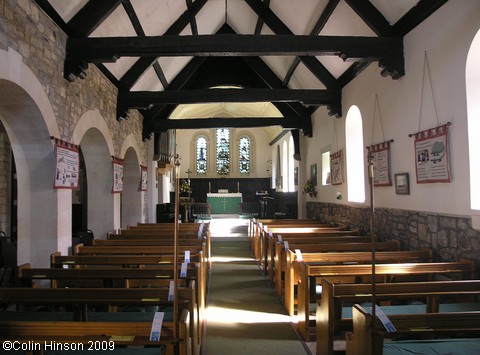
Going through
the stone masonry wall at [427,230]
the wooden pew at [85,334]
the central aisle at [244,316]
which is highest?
the stone masonry wall at [427,230]

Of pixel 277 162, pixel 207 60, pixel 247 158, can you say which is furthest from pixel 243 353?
pixel 247 158

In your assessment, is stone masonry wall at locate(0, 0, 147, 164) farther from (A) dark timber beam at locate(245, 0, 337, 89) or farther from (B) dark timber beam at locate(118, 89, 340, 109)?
(A) dark timber beam at locate(245, 0, 337, 89)

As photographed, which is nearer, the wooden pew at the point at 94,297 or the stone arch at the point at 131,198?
the wooden pew at the point at 94,297

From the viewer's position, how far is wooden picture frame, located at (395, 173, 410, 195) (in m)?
4.93

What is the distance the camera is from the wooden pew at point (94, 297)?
2479mm

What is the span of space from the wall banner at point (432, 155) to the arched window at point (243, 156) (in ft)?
49.8

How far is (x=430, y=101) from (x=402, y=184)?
3.97 feet

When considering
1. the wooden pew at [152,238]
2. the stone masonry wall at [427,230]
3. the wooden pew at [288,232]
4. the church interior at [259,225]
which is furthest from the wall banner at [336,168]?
the wooden pew at [152,238]

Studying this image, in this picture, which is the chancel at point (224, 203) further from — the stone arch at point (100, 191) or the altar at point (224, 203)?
the stone arch at point (100, 191)

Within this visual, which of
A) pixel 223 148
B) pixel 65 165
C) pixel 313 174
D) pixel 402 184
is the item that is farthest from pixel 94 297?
pixel 223 148

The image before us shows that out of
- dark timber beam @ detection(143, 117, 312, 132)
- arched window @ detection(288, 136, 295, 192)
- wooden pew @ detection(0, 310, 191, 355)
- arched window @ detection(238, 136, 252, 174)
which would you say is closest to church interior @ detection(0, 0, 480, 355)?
wooden pew @ detection(0, 310, 191, 355)

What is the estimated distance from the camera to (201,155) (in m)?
19.6

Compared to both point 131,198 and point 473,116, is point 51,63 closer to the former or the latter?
point 473,116

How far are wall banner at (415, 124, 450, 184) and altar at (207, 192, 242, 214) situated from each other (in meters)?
11.4
